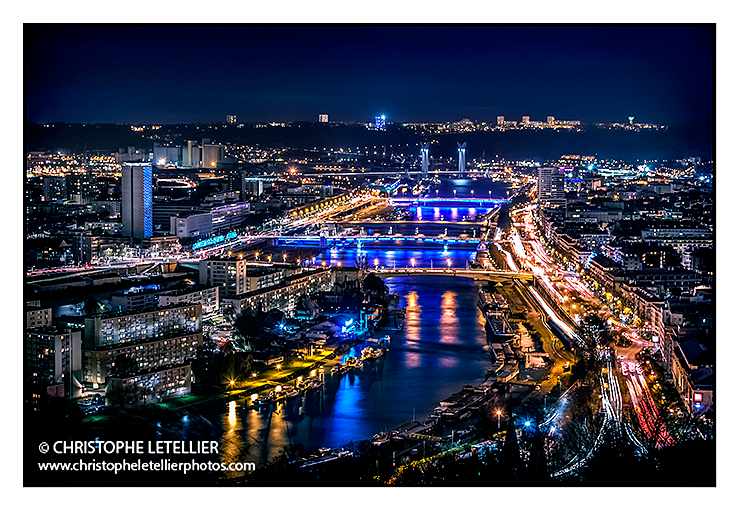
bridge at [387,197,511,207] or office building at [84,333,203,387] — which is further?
bridge at [387,197,511,207]

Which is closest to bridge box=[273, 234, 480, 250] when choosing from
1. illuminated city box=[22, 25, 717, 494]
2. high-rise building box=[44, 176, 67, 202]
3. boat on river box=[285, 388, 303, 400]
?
illuminated city box=[22, 25, 717, 494]

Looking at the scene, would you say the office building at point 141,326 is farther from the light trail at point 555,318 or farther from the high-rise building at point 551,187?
the high-rise building at point 551,187

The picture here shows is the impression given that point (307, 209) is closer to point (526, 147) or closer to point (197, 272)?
point (526, 147)

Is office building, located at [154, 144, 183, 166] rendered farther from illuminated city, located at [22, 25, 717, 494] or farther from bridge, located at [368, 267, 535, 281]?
bridge, located at [368, 267, 535, 281]

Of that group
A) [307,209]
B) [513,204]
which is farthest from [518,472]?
[513,204]

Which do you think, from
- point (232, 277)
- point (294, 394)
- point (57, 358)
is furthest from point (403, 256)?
point (57, 358)

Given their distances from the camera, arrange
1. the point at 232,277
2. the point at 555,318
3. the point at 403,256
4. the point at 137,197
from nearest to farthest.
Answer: the point at 555,318 → the point at 232,277 → the point at 403,256 → the point at 137,197

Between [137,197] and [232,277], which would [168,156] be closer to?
[137,197]
